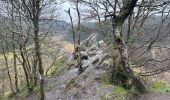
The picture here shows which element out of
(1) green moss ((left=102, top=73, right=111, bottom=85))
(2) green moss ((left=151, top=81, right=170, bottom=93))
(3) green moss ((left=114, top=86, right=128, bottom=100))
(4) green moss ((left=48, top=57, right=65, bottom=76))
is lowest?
(4) green moss ((left=48, top=57, right=65, bottom=76))

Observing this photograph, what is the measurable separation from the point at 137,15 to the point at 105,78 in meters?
10.0

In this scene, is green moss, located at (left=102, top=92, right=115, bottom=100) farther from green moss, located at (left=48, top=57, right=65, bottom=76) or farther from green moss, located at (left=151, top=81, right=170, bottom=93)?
green moss, located at (left=48, top=57, right=65, bottom=76)

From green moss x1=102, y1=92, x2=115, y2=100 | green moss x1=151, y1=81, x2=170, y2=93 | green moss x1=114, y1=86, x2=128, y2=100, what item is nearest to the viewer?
green moss x1=114, y1=86, x2=128, y2=100

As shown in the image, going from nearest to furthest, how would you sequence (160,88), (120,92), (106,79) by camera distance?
(120,92) < (106,79) < (160,88)

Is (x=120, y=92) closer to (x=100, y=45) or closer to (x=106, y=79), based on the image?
(x=106, y=79)

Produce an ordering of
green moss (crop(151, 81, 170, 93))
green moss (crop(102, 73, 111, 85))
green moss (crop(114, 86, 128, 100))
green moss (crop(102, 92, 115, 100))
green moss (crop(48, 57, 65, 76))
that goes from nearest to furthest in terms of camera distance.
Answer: green moss (crop(114, 86, 128, 100))
green moss (crop(102, 92, 115, 100))
green moss (crop(151, 81, 170, 93))
green moss (crop(102, 73, 111, 85))
green moss (crop(48, 57, 65, 76))

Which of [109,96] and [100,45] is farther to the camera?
[100,45]

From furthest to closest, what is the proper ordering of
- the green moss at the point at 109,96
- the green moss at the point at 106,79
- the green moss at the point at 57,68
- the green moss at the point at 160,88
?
the green moss at the point at 57,68, the green moss at the point at 106,79, the green moss at the point at 160,88, the green moss at the point at 109,96

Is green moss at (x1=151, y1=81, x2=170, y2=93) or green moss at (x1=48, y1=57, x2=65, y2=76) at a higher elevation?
green moss at (x1=151, y1=81, x2=170, y2=93)

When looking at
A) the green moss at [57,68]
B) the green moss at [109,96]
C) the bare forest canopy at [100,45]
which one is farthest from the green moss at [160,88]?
the green moss at [57,68]

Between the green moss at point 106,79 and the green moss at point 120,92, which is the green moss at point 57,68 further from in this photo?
the green moss at point 120,92

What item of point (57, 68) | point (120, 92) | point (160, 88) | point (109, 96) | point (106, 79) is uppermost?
point (106, 79)

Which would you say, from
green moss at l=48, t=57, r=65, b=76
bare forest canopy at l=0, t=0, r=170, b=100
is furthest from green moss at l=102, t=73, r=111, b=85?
green moss at l=48, t=57, r=65, b=76

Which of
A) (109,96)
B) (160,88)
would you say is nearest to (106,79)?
(109,96)
